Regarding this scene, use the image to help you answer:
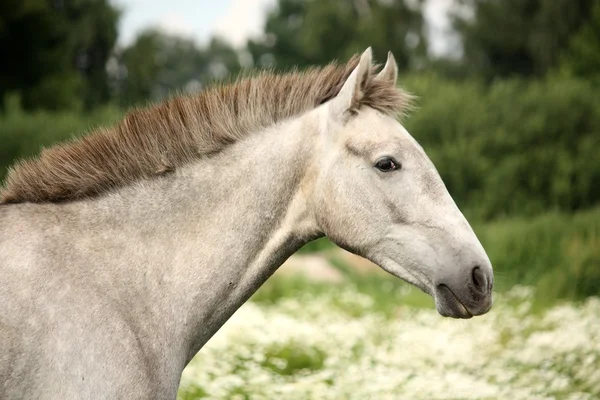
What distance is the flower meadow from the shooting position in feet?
17.0

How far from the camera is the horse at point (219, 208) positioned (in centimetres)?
265

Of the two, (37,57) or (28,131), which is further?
A: (37,57)

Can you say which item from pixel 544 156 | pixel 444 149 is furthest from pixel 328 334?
pixel 544 156

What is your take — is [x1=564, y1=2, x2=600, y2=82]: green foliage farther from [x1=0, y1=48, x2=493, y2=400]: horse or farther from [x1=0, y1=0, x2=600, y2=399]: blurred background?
[x1=0, y1=48, x2=493, y2=400]: horse

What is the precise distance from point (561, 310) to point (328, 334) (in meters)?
2.74

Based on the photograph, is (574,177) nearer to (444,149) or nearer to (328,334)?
(444,149)

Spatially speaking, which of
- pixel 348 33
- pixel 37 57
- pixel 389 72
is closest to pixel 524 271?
pixel 389 72

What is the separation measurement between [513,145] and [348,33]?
48.8 ft

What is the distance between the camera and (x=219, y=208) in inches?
113

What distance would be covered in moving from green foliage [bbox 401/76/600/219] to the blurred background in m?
0.04

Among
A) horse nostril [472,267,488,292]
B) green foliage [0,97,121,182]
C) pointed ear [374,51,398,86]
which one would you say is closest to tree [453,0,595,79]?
green foliage [0,97,121,182]

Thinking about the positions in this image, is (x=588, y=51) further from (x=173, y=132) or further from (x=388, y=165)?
(x=173, y=132)

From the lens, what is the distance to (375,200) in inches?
112

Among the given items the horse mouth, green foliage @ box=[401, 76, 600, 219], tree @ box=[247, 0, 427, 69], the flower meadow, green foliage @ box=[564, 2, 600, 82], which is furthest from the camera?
tree @ box=[247, 0, 427, 69]
